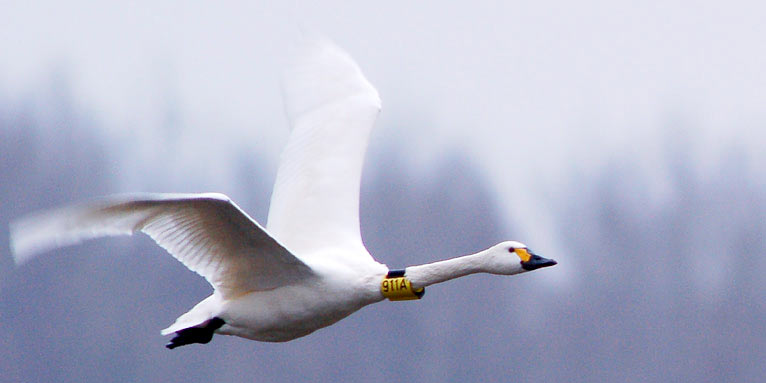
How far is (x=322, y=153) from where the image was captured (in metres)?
13.5

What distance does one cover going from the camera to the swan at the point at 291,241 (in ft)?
35.6

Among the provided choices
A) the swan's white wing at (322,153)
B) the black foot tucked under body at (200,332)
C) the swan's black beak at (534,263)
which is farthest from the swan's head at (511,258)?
the black foot tucked under body at (200,332)

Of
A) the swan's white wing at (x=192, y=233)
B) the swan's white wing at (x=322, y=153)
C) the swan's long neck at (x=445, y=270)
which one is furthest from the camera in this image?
the swan's white wing at (x=322, y=153)

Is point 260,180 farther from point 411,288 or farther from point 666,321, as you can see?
point 411,288

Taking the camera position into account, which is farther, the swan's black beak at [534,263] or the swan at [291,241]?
the swan's black beak at [534,263]

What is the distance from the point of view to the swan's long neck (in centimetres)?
1171

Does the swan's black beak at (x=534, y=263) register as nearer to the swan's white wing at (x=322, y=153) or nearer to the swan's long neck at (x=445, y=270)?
the swan's long neck at (x=445, y=270)

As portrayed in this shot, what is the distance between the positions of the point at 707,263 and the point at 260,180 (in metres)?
10.2

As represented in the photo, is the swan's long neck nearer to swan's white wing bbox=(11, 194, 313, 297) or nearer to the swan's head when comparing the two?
the swan's head

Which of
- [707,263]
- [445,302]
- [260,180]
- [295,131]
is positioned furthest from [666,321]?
[295,131]

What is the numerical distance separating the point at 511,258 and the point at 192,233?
5.51 ft

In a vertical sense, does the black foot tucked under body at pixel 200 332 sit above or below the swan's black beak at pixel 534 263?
below

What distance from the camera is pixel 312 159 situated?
44.4 feet

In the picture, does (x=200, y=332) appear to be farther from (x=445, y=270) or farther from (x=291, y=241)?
(x=445, y=270)
